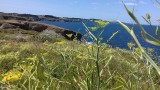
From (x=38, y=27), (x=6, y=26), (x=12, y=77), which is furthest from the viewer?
(x=38, y=27)

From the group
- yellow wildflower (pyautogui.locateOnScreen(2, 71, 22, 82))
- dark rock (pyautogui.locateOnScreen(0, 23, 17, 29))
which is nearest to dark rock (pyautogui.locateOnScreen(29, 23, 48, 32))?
dark rock (pyautogui.locateOnScreen(0, 23, 17, 29))

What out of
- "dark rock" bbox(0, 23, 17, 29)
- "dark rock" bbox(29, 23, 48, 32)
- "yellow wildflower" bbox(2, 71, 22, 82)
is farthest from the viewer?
"dark rock" bbox(29, 23, 48, 32)

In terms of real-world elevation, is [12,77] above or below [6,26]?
above

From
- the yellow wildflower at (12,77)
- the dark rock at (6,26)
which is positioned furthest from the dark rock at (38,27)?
the yellow wildflower at (12,77)

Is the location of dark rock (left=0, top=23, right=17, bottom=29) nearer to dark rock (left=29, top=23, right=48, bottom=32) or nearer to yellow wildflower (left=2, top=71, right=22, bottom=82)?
dark rock (left=29, top=23, right=48, bottom=32)

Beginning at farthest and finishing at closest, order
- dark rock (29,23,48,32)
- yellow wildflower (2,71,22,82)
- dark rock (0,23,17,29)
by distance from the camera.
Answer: dark rock (29,23,48,32)
dark rock (0,23,17,29)
yellow wildflower (2,71,22,82)

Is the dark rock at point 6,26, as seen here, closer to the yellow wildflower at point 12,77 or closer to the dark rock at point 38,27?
the dark rock at point 38,27

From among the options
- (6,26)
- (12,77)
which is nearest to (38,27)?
(6,26)

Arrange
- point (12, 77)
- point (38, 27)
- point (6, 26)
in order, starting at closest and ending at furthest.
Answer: point (12, 77) < point (6, 26) < point (38, 27)

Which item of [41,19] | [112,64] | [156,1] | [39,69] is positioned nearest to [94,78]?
[39,69]

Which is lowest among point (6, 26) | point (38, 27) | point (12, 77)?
point (38, 27)

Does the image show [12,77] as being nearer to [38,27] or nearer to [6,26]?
[6,26]

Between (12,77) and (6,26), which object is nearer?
(12,77)

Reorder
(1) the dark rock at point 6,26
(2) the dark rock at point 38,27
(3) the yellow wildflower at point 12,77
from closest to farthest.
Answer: (3) the yellow wildflower at point 12,77 < (1) the dark rock at point 6,26 < (2) the dark rock at point 38,27
